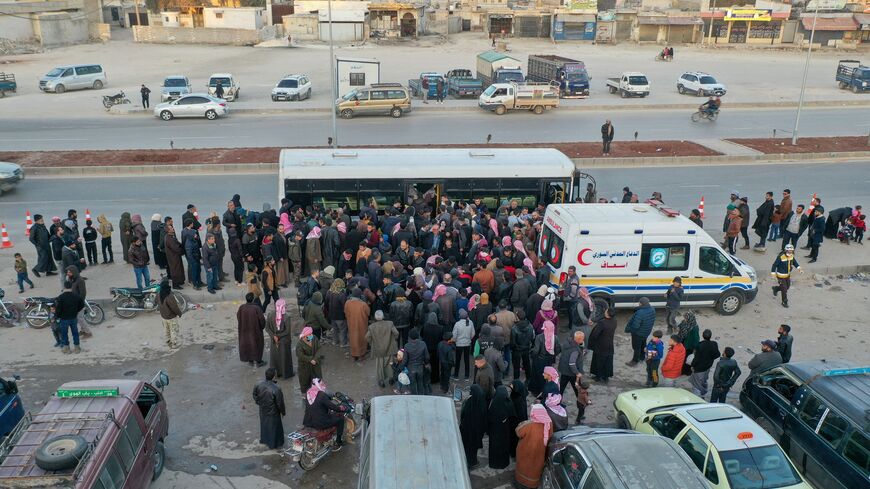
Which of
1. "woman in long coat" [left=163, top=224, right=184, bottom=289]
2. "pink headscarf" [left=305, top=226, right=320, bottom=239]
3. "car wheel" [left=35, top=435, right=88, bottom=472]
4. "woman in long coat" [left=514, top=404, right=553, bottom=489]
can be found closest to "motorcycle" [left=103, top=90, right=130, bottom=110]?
"woman in long coat" [left=163, top=224, right=184, bottom=289]

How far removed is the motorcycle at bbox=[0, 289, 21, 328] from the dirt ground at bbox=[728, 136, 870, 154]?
86.9 feet

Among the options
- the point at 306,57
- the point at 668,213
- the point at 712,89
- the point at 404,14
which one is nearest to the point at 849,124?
the point at 712,89

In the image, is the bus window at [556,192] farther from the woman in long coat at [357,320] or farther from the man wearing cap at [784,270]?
the woman in long coat at [357,320]

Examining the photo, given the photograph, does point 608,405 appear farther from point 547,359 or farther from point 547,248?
point 547,248

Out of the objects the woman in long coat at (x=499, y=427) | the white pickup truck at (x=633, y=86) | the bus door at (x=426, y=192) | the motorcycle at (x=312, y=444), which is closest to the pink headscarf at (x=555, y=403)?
the woman in long coat at (x=499, y=427)

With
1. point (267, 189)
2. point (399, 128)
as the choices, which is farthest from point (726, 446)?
point (399, 128)

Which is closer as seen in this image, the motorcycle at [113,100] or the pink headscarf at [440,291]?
the pink headscarf at [440,291]

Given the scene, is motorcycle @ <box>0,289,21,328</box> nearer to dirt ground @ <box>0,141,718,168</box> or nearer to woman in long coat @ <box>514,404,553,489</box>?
woman in long coat @ <box>514,404,553,489</box>

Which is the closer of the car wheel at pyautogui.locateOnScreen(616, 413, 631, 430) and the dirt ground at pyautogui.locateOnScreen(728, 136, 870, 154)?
the car wheel at pyautogui.locateOnScreen(616, 413, 631, 430)

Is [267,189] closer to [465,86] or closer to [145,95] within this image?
[145,95]

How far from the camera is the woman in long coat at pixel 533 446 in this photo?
862 centimetres

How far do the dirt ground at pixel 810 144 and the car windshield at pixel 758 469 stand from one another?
2280 cm

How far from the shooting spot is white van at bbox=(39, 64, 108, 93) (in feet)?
134

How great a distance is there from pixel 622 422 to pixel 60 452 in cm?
713
